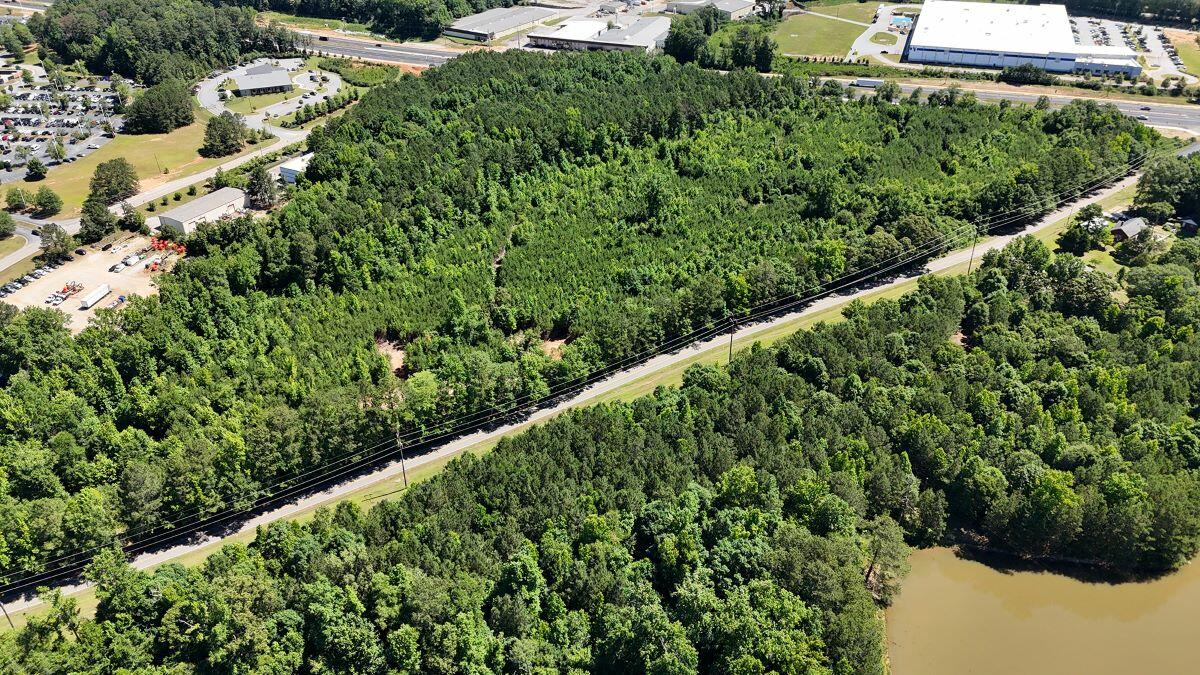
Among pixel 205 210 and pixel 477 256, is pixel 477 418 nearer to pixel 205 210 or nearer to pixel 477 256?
pixel 477 256

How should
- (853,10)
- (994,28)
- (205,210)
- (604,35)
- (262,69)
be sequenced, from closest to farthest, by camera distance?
(205,210) → (994,28) → (262,69) → (604,35) → (853,10)

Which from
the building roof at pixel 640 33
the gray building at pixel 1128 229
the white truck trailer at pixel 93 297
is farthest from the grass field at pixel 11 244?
the gray building at pixel 1128 229

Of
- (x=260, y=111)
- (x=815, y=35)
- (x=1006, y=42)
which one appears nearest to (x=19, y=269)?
(x=260, y=111)

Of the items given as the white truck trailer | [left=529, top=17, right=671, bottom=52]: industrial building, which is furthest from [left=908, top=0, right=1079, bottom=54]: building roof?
the white truck trailer

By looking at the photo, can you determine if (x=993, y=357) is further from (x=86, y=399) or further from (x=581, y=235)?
(x=86, y=399)

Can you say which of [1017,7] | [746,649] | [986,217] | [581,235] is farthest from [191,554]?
[1017,7]

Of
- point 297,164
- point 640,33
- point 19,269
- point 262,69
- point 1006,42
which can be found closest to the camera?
point 19,269

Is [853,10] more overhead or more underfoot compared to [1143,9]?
more overhead
